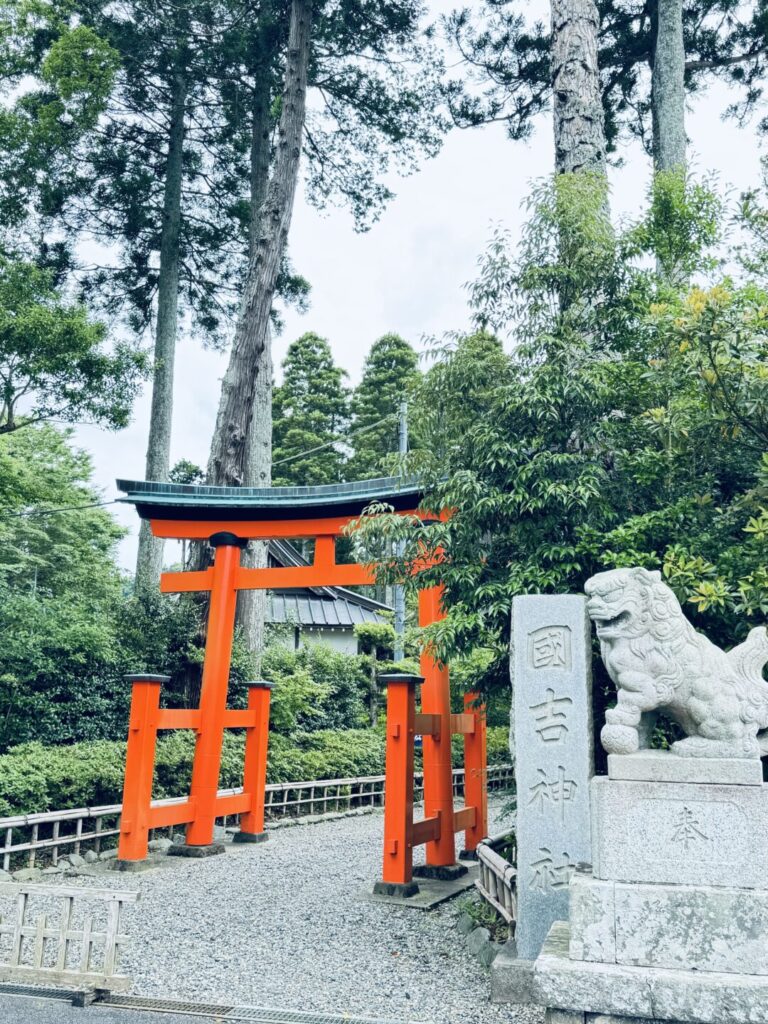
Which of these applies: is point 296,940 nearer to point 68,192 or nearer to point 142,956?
point 142,956

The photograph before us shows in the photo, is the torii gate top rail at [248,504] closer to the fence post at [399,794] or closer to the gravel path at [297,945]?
the fence post at [399,794]

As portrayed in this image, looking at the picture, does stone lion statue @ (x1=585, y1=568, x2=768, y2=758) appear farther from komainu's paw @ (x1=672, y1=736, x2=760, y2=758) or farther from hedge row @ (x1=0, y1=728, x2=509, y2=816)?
hedge row @ (x1=0, y1=728, x2=509, y2=816)

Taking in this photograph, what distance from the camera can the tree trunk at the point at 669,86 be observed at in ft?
34.8

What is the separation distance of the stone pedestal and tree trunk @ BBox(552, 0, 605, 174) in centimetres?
562

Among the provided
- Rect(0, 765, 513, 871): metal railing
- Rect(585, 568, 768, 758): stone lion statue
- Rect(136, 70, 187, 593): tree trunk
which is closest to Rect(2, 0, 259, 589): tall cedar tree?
Rect(136, 70, 187, 593): tree trunk

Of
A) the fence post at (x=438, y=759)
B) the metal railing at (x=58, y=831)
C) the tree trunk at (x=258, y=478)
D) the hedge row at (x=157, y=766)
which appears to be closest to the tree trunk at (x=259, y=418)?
the tree trunk at (x=258, y=478)

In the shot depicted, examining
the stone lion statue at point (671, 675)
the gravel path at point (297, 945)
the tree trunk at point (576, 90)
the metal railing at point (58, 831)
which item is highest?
the tree trunk at point (576, 90)

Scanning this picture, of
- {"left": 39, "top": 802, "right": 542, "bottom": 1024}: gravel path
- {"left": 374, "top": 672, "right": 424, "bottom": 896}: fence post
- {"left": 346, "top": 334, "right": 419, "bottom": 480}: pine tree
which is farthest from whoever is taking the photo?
{"left": 346, "top": 334, "right": 419, "bottom": 480}: pine tree

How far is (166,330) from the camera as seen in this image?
1548 cm

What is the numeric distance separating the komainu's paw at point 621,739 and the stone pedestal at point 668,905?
48 millimetres

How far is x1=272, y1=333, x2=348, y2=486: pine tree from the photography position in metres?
25.5

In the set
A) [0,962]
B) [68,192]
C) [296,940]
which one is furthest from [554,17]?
[68,192]

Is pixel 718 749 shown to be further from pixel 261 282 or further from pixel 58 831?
pixel 261 282

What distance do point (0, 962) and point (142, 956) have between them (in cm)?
96
